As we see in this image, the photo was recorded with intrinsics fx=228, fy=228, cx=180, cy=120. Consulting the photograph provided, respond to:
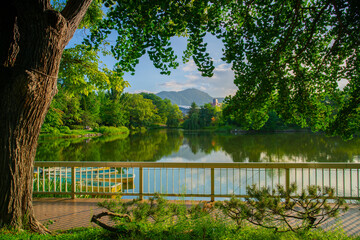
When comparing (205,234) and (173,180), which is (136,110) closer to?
(173,180)

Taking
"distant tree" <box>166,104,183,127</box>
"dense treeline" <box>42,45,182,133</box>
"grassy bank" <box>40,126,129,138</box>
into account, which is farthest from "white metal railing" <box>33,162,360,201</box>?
"distant tree" <box>166,104,183,127</box>

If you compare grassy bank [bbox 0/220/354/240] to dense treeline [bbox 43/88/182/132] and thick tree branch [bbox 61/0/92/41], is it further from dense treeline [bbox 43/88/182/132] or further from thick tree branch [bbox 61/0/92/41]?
Answer: dense treeline [bbox 43/88/182/132]

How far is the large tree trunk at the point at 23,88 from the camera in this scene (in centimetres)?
228

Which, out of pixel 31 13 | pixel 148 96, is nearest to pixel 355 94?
A: pixel 31 13

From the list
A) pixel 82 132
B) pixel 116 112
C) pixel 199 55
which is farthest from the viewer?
pixel 116 112

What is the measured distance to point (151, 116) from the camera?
4341 centimetres

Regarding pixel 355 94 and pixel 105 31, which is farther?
pixel 105 31

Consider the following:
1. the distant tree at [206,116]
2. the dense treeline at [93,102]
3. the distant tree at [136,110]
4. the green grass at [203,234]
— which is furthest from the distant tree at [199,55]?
the distant tree at [206,116]

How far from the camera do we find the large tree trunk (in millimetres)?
2279

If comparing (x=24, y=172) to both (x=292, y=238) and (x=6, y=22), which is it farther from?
(x=292, y=238)

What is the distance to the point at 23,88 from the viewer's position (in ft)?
7.33

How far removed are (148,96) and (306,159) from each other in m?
48.1

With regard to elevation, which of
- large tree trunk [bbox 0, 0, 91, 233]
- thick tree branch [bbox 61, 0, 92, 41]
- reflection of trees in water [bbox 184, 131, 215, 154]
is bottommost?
reflection of trees in water [bbox 184, 131, 215, 154]

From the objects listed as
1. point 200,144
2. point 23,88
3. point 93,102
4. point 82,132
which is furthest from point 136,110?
point 23,88
